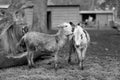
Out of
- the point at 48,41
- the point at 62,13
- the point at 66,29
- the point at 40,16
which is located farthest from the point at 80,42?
the point at 62,13

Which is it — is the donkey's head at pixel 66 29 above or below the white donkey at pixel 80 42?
above

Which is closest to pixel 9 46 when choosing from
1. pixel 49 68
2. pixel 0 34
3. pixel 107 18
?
pixel 0 34

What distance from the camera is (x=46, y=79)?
5.30 metres

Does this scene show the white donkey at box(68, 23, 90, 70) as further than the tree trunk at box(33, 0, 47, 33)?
No

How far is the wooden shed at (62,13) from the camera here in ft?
77.8

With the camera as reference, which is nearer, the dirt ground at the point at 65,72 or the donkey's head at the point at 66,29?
→ the dirt ground at the point at 65,72

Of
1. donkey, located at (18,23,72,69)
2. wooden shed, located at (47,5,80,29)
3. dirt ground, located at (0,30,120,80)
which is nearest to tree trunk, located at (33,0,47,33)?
dirt ground, located at (0,30,120,80)

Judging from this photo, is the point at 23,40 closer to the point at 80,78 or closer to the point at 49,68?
the point at 49,68

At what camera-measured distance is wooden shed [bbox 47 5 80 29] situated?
77.8 feet

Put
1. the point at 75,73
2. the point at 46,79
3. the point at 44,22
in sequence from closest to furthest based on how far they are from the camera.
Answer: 1. the point at 46,79
2. the point at 75,73
3. the point at 44,22

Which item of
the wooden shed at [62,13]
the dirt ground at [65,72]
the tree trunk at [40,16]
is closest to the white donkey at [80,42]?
the dirt ground at [65,72]

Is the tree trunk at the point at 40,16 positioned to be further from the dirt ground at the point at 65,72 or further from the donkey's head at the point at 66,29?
the donkey's head at the point at 66,29

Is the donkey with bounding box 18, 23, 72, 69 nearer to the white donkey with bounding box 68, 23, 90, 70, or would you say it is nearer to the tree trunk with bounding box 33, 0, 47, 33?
the white donkey with bounding box 68, 23, 90, 70

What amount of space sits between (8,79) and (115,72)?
117 inches
